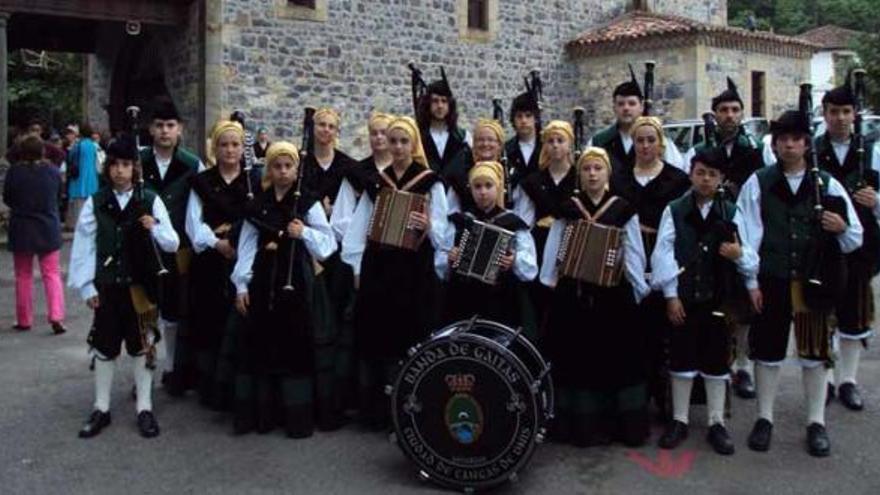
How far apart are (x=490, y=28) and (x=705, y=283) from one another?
16450 millimetres

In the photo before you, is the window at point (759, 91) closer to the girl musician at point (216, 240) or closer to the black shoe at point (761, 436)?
the black shoe at point (761, 436)

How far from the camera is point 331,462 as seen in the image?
5.45 m

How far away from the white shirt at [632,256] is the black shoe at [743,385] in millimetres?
1573

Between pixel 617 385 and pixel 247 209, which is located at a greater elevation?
pixel 247 209

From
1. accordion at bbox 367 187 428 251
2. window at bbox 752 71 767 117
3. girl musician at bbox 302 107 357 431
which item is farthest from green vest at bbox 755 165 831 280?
window at bbox 752 71 767 117

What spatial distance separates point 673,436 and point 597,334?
29.1 inches

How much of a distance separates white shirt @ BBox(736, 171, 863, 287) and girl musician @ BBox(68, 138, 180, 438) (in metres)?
3.34

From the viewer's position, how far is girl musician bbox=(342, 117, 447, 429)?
5.82 meters

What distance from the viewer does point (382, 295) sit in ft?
19.5

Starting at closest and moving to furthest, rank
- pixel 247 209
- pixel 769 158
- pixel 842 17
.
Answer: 1. pixel 247 209
2. pixel 769 158
3. pixel 842 17

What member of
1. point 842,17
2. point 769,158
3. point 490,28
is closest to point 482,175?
point 769,158

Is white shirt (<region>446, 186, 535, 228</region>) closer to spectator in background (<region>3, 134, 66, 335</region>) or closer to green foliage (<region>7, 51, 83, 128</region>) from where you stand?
spectator in background (<region>3, 134, 66, 335</region>)

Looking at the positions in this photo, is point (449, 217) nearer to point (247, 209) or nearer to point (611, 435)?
point (247, 209)

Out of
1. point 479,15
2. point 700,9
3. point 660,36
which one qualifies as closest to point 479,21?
point 479,15
